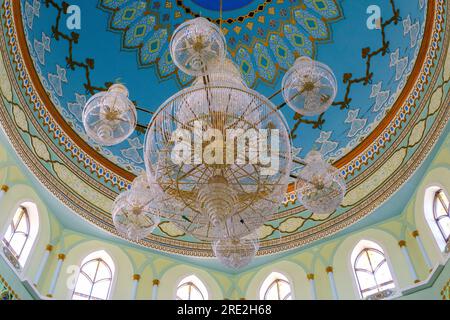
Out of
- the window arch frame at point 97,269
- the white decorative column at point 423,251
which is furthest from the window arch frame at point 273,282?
the window arch frame at point 97,269

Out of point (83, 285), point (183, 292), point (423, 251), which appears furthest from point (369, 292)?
point (83, 285)

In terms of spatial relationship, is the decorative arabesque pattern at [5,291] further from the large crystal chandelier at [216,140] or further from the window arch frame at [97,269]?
the large crystal chandelier at [216,140]

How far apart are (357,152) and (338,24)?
→ 2.47 meters

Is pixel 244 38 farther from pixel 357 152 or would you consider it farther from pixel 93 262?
pixel 93 262

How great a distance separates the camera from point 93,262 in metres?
9.02

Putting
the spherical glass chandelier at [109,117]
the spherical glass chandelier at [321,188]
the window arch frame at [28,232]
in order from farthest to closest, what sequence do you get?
the window arch frame at [28,232]
the spherical glass chandelier at [321,188]
the spherical glass chandelier at [109,117]

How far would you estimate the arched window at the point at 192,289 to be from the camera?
924 cm

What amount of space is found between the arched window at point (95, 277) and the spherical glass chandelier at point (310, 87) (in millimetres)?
5401

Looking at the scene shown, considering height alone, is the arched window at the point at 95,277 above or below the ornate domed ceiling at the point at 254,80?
below

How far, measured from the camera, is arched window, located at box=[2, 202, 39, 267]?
770cm

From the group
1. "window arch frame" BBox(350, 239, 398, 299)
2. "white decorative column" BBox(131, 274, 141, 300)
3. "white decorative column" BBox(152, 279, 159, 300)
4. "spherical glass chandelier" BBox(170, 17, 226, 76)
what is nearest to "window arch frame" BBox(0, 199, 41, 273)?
Answer: "white decorative column" BBox(131, 274, 141, 300)

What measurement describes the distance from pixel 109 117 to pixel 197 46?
1149 millimetres

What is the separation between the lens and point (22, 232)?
805 cm

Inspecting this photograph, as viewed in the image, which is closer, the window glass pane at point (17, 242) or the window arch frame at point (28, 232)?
the window arch frame at point (28, 232)
